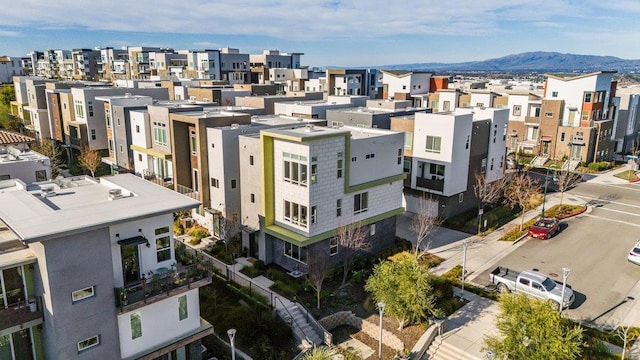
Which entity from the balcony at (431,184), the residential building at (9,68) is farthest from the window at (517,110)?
the residential building at (9,68)

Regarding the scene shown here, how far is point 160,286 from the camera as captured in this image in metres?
17.0

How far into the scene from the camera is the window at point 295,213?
25.7 meters

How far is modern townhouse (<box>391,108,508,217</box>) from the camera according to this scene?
3525 cm

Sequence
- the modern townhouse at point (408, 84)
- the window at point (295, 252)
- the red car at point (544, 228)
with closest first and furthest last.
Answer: the window at point (295, 252) < the red car at point (544, 228) < the modern townhouse at point (408, 84)

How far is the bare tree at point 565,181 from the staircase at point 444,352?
87.3 ft

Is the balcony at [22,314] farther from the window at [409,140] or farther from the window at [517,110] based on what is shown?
the window at [517,110]

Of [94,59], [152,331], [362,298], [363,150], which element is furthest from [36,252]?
[94,59]

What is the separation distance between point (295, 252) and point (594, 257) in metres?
20.4

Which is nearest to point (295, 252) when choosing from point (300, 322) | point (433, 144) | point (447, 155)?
point (300, 322)

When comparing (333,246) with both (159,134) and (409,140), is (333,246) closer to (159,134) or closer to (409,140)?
(409,140)

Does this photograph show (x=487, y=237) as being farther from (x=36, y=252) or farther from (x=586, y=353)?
(x=36, y=252)

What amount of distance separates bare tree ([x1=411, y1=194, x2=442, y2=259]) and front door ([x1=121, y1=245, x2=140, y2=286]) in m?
18.4

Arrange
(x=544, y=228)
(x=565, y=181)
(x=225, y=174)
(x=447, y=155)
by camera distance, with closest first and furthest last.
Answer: (x=225, y=174), (x=544, y=228), (x=447, y=155), (x=565, y=181)

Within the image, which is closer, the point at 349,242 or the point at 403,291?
the point at 403,291
